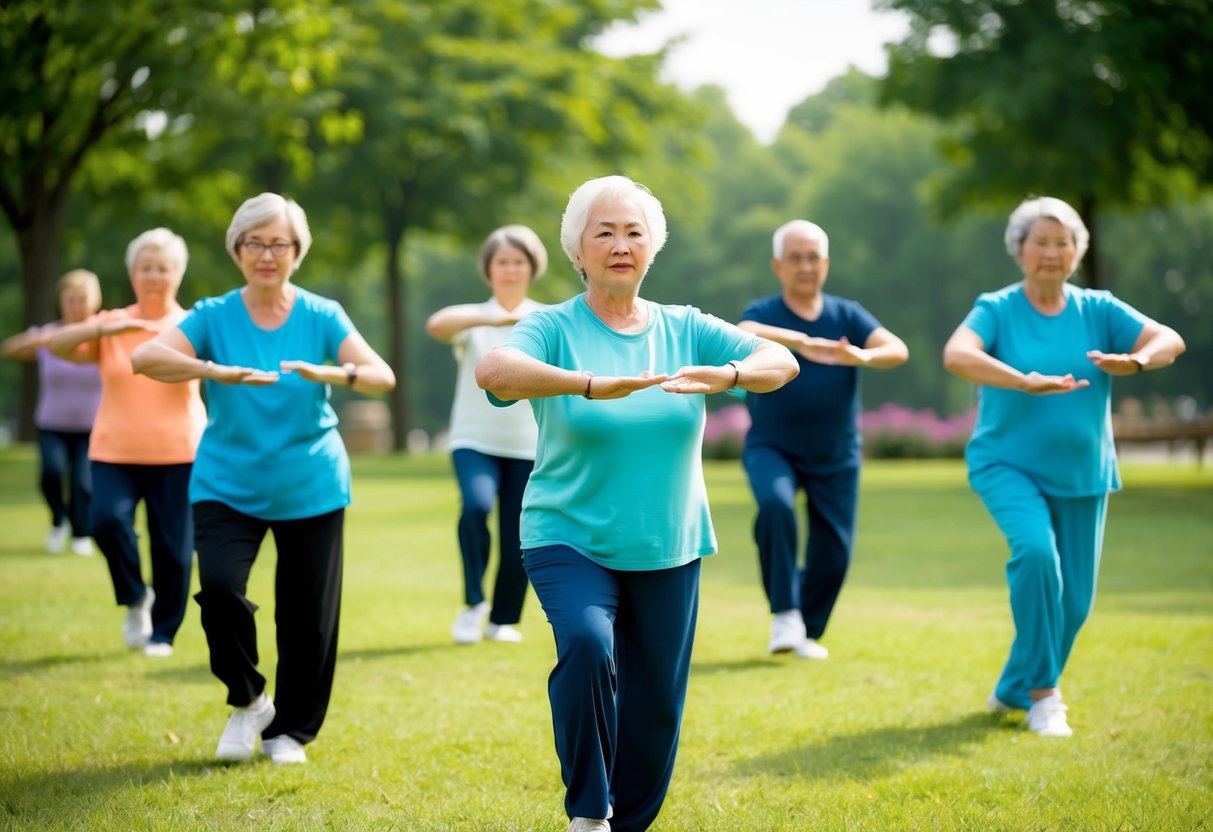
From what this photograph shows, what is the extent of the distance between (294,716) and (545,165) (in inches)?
1060

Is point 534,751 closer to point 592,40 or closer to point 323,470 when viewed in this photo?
point 323,470

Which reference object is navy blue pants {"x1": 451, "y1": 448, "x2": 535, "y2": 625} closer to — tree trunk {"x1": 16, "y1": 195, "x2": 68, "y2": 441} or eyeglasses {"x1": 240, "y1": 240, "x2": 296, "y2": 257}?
eyeglasses {"x1": 240, "y1": 240, "x2": 296, "y2": 257}

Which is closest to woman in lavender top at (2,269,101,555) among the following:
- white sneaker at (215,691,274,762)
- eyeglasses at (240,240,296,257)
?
white sneaker at (215,691,274,762)

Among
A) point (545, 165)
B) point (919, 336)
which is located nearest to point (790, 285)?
point (545, 165)

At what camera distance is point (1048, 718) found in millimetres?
6551

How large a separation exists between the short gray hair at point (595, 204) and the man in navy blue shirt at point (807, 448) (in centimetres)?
376

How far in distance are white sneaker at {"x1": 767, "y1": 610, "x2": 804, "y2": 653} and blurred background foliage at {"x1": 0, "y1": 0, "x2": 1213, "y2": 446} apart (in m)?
7.91

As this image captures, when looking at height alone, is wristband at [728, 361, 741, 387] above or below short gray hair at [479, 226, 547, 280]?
below

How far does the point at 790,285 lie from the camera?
8.41 m

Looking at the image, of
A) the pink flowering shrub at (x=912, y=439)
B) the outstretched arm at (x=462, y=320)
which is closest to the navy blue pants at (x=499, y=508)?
the outstretched arm at (x=462, y=320)

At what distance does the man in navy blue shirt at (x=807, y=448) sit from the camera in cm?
838

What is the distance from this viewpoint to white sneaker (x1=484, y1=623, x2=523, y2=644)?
906cm

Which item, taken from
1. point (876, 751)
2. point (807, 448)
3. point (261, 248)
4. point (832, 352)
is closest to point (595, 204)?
point (261, 248)

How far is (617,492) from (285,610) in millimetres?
2134
